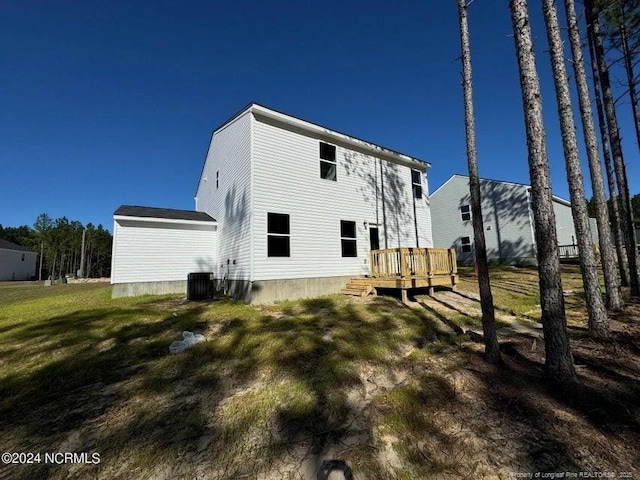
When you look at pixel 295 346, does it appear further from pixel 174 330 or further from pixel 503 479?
pixel 503 479

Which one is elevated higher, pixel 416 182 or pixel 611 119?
pixel 611 119

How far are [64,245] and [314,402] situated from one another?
58.9m

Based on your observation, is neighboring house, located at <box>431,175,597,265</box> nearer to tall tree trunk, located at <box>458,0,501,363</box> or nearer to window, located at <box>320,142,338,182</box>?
window, located at <box>320,142,338,182</box>

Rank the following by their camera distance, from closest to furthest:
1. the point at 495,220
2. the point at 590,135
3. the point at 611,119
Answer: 1. the point at 590,135
2. the point at 611,119
3. the point at 495,220

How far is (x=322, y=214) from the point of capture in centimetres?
1100

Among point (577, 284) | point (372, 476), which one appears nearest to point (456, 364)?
point (372, 476)

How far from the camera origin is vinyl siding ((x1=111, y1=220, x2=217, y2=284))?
1122 centimetres

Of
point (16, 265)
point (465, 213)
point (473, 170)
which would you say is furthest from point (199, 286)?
point (16, 265)

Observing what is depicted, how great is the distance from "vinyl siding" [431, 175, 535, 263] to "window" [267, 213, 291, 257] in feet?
55.5

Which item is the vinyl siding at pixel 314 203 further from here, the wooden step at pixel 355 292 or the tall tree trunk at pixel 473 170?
the tall tree trunk at pixel 473 170

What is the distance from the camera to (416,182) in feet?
47.5

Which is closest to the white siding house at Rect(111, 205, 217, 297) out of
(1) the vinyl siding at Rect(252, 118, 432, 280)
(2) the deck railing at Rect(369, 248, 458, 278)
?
(1) the vinyl siding at Rect(252, 118, 432, 280)

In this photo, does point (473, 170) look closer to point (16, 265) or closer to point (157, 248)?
point (157, 248)

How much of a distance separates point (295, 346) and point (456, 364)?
2823mm
